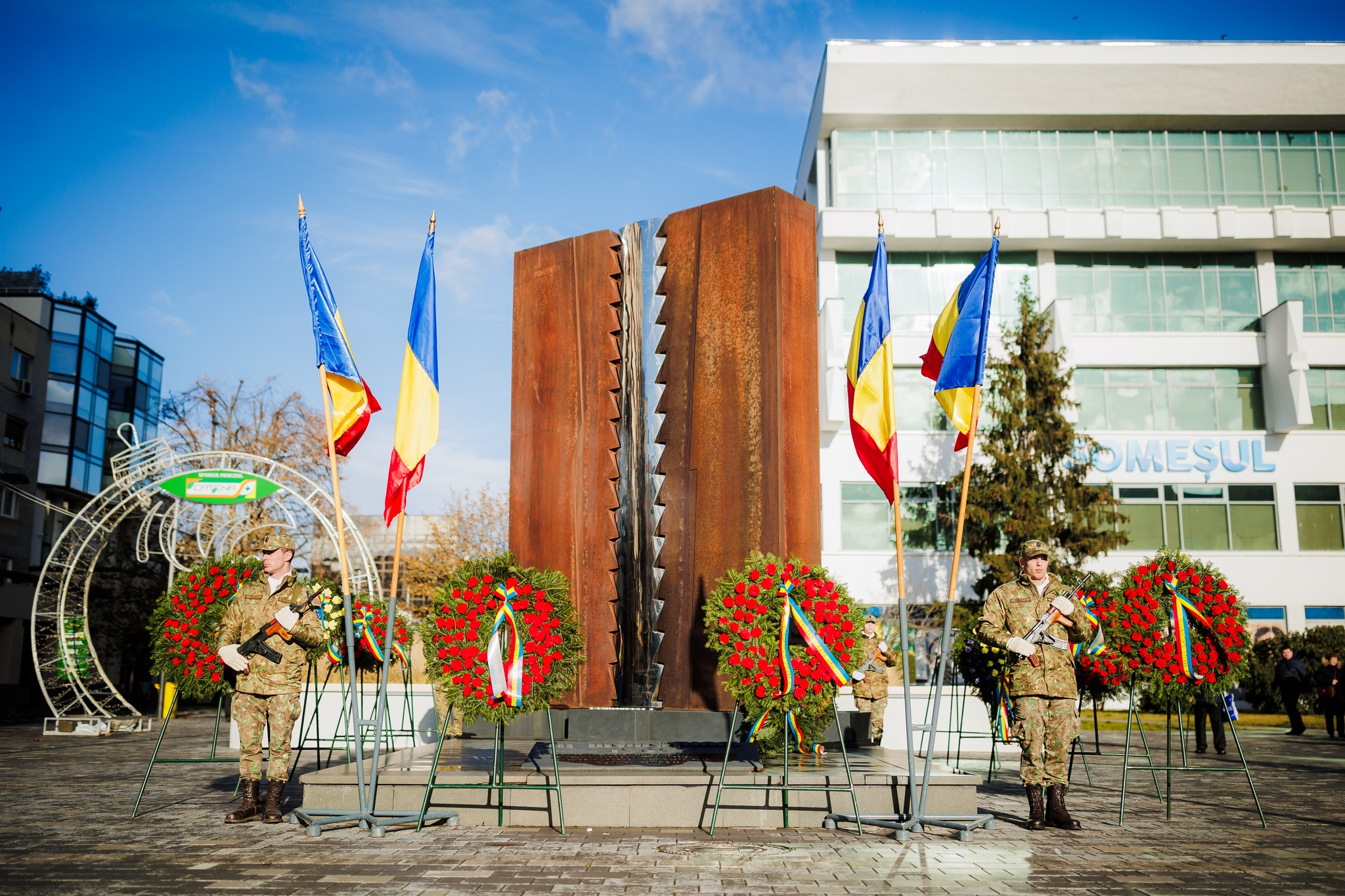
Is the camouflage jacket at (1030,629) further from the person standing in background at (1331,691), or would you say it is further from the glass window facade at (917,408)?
the glass window facade at (917,408)

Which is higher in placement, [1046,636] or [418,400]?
[418,400]

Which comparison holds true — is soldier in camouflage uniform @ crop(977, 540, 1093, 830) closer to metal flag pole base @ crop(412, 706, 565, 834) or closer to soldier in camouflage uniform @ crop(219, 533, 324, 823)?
metal flag pole base @ crop(412, 706, 565, 834)

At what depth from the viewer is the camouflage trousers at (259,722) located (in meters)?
8.27

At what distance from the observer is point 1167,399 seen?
34031 mm

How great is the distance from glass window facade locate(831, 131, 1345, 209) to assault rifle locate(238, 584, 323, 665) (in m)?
29.3

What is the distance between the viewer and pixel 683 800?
8086 mm

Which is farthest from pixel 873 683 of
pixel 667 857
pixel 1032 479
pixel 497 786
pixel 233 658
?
pixel 1032 479

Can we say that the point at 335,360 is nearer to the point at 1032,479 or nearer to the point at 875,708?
the point at 875,708

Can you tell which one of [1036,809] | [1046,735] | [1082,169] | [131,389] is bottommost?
[1036,809]

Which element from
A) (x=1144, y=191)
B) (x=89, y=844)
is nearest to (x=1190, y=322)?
(x=1144, y=191)

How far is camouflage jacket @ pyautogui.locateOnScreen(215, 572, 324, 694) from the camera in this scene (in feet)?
27.2

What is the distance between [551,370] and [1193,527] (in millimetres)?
29114

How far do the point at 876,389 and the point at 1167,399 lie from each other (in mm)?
29854

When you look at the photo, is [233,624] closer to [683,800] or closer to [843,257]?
[683,800]
